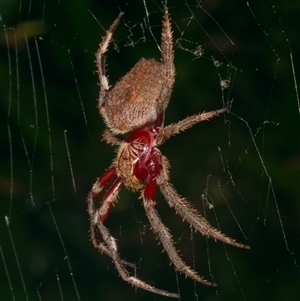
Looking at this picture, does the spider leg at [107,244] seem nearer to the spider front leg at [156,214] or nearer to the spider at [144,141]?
the spider at [144,141]

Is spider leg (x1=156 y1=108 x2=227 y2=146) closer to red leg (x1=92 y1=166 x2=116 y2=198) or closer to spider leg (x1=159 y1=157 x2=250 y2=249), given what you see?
spider leg (x1=159 y1=157 x2=250 y2=249)

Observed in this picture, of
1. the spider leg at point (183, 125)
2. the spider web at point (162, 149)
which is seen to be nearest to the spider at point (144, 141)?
the spider leg at point (183, 125)

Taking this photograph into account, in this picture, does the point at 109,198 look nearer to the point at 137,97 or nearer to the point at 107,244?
the point at 107,244

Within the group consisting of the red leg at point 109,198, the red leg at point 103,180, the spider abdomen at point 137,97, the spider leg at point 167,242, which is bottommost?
the spider leg at point 167,242

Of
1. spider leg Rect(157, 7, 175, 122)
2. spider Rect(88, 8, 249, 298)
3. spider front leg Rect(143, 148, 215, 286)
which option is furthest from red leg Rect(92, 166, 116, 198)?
spider leg Rect(157, 7, 175, 122)

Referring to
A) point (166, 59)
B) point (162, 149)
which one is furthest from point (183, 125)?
point (162, 149)

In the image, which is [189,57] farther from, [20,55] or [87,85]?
[20,55]
